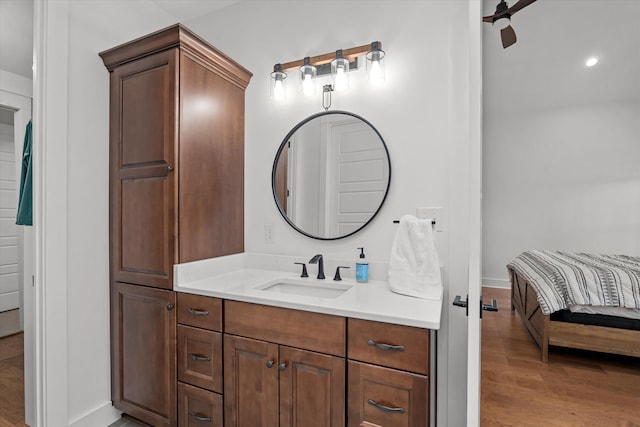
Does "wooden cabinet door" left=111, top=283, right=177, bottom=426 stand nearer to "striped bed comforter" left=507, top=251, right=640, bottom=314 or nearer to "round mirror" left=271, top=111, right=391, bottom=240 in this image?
"round mirror" left=271, top=111, right=391, bottom=240

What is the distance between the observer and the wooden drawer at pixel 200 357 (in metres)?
1.49

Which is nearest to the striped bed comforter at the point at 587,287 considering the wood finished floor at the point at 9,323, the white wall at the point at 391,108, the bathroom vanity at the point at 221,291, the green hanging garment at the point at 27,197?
the white wall at the point at 391,108

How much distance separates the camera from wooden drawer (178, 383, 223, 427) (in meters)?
1.49

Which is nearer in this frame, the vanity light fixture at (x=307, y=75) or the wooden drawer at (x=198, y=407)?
the wooden drawer at (x=198, y=407)

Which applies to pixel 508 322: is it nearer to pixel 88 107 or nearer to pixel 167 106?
pixel 167 106

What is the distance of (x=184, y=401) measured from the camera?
1.58m

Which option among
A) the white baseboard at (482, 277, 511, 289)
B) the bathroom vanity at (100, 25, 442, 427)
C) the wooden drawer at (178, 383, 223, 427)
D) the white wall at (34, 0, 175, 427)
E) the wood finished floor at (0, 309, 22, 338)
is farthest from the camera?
the white baseboard at (482, 277, 511, 289)

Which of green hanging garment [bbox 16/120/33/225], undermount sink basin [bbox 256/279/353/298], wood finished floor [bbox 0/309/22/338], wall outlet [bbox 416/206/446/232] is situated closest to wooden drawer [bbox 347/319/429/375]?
undermount sink basin [bbox 256/279/353/298]

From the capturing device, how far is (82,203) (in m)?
1.73

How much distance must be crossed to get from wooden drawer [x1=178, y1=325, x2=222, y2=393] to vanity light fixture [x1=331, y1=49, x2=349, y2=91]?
1.52 metres

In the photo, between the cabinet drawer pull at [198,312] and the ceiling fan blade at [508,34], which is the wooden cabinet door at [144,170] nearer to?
the cabinet drawer pull at [198,312]

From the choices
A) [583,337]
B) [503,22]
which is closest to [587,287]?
[583,337]

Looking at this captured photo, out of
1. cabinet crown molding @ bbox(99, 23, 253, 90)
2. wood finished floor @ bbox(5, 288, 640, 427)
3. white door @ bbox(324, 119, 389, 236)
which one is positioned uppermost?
cabinet crown molding @ bbox(99, 23, 253, 90)

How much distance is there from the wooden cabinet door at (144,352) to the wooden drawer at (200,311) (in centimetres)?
6
